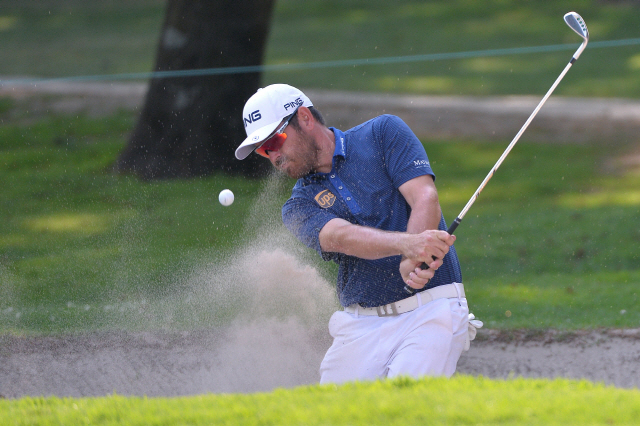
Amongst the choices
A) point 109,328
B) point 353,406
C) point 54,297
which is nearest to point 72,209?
point 54,297

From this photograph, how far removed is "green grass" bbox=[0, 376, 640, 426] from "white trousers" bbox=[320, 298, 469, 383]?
0.45 metres

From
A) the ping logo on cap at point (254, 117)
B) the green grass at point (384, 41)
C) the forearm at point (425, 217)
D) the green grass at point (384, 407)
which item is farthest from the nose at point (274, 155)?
the green grass at point (384, 41)

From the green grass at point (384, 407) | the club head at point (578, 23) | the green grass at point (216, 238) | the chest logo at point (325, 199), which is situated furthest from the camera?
the green grass at point (216, 238)

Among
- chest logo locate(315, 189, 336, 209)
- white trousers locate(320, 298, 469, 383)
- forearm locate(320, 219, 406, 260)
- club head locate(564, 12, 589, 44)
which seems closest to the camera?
forearm locate(320, 219, 406, 260)

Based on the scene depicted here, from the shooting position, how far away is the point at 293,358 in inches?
224

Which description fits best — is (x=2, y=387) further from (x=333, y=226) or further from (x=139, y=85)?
(x=139, y=85)

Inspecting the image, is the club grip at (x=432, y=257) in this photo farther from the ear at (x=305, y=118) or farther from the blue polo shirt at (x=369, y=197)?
the ear at (x=305, y=118)

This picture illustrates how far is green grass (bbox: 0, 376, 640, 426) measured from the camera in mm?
2809

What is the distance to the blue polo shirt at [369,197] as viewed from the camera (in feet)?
12.7

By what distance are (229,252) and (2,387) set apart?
233cm

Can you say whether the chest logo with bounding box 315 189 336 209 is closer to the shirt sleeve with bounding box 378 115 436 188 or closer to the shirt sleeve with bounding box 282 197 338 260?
the shirt sleeve with bounding box 282 197 338 260

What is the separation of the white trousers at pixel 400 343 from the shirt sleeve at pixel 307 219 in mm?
402

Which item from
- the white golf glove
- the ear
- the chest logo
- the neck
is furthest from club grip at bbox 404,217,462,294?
the ear

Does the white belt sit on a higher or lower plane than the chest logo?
lower
